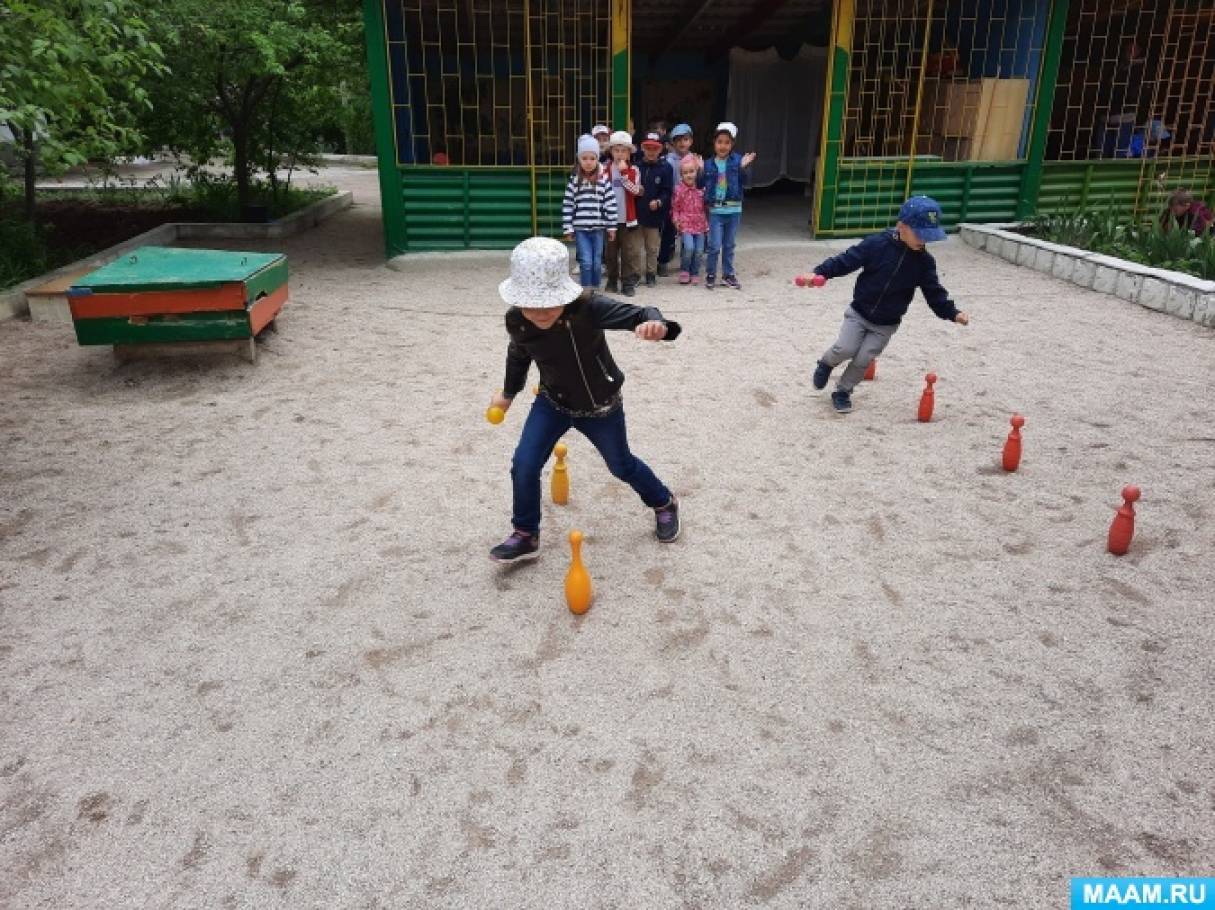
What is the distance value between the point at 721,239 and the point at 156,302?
5.82 metres

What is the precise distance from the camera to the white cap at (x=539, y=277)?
3.32m

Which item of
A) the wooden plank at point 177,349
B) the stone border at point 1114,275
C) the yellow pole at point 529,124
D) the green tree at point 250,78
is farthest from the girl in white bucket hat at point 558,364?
the yellow pole at point 529,124

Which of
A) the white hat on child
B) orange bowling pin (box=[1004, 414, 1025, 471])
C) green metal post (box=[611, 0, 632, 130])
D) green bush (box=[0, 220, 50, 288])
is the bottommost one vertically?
orange bowling pin (box=[1004, 414, 1025, 471])

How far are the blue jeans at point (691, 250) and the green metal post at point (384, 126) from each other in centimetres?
392

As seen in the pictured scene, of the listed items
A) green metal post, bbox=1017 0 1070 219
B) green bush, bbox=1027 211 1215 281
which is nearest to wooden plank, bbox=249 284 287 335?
green bush, bbox=1027 211 1215 281

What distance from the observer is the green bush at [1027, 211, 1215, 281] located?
859cm

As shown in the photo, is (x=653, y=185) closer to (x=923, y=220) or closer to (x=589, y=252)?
(x=589, y=252)

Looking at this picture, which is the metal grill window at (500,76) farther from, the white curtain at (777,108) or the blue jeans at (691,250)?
the white curtain at (777,108)

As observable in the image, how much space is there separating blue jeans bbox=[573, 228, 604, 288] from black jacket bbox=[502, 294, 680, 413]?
5330 millimetres

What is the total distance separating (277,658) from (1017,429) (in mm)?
3944

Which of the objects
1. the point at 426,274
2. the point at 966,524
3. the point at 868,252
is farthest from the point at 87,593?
the point at 426,274

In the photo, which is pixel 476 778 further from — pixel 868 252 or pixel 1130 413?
pixel 1130 413

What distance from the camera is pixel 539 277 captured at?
334cm

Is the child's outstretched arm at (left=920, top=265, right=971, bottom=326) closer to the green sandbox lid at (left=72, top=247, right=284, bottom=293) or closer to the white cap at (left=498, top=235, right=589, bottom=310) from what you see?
the white cap at (left=498, top=235, right=589, bottom=310)
